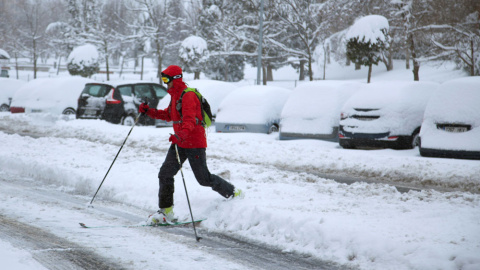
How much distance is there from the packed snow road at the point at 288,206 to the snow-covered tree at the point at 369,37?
15.4 metres

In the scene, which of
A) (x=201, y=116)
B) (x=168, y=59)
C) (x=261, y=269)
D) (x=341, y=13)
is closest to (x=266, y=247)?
(x=261, y=269)

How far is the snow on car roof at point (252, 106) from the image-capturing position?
1477 centimetres

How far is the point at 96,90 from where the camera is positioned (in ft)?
60.3

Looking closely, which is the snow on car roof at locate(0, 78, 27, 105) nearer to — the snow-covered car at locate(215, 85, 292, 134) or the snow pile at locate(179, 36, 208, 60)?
the snow pile at locate(179, 36, 208, 60)

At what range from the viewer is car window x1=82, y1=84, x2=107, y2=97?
1839 cm

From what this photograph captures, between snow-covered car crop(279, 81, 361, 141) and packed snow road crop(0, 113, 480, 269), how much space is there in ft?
3.51

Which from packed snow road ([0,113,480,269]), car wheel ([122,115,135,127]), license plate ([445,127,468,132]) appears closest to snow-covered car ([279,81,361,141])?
packed snow road ([0,113,480,269])

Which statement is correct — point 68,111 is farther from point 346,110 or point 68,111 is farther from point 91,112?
point 346,110

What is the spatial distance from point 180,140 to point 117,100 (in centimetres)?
1228

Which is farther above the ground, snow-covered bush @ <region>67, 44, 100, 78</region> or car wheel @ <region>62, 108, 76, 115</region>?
snow-covered bush @ <region>67, 44, 100, 78</region>

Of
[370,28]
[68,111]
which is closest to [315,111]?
[68,111]

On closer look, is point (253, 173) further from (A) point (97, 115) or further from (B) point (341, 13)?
(B) point (341, 13)

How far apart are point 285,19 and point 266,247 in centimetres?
2803

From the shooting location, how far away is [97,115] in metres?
18.5
